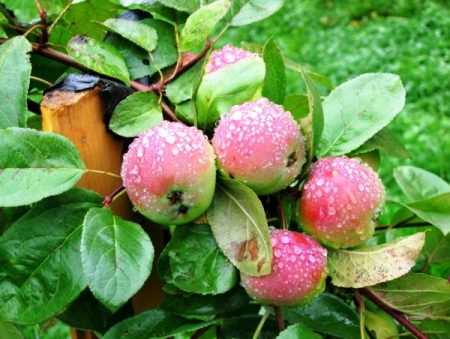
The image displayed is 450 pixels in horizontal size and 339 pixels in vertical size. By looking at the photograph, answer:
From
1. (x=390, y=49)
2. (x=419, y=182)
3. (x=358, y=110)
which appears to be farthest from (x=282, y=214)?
(x=390, y=49)

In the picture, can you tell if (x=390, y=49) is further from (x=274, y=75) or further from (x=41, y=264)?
(x=41, y=264)

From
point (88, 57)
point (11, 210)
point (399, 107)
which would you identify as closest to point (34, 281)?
point (11, 210)

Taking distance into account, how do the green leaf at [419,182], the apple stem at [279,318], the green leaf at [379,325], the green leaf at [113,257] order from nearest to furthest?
the green leaf at [113,257] < the apple stem at [279,318] < the green leaf at [379,325] < the green leaf at [419,182]

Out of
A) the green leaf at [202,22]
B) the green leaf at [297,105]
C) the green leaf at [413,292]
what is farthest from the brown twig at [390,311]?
the green leaf at [202,22]

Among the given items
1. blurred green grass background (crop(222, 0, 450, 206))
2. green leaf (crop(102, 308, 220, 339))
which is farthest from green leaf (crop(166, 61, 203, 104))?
blurred green grass background (crop(222, 0, 450, 206))

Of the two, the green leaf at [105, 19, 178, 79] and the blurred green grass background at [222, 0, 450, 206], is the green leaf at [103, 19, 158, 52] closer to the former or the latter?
the green leaf at [105, 19, 178, 79]

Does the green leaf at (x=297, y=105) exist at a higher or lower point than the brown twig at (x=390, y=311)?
higher

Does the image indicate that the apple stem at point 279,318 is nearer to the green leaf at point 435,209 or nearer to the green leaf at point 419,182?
the green leaf at point 435,209
